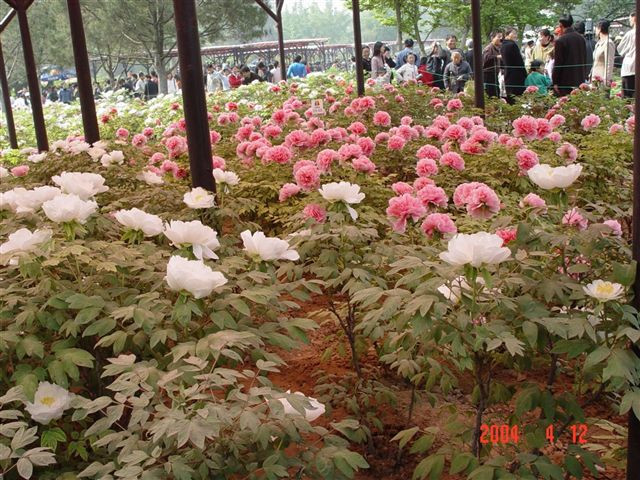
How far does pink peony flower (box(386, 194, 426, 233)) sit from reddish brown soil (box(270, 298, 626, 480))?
45 centimetres

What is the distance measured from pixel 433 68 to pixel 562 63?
4659 millimetres

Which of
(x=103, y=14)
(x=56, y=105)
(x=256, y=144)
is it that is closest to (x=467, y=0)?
(x=103, y=14)

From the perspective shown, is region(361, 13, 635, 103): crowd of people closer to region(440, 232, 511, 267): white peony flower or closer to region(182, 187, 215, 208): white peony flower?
region(182, 187, 215, 208): white peony flower

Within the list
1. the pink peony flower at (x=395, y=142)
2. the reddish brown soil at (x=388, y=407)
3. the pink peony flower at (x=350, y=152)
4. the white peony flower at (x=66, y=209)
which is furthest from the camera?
the pink peony flower at (x=395, y=142)

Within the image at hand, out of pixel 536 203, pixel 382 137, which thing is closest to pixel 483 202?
pixel 536 203

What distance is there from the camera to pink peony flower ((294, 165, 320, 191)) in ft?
10.5

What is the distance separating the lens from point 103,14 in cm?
2473

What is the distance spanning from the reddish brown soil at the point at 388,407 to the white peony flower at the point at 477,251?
64 cm

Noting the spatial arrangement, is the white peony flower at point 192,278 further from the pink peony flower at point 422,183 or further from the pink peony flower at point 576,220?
the pink peony flower at point 422,183

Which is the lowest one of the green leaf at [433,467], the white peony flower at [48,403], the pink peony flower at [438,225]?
the green leaf at [433,467]

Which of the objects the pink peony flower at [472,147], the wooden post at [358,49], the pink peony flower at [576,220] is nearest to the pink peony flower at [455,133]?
the pink peony flower at [472,147]

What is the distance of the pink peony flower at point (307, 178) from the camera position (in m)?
3.20

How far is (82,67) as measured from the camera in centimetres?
609

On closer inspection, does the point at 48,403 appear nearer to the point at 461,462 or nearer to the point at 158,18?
the point at 461,462
